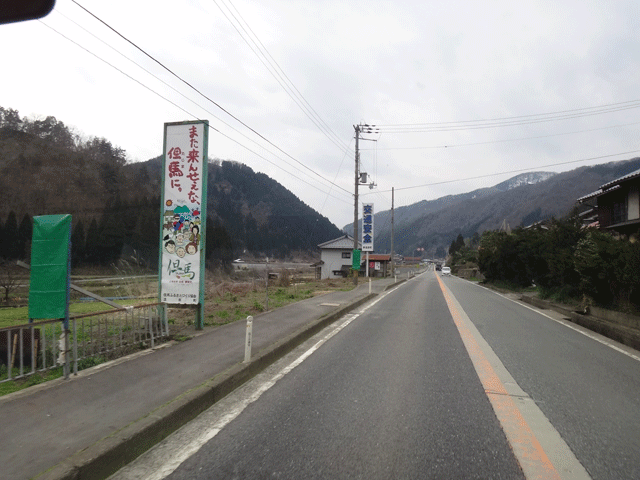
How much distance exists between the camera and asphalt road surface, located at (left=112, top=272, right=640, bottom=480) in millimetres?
2926

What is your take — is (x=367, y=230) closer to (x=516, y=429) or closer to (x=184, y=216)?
(x=184, y=216)

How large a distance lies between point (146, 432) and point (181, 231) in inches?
207

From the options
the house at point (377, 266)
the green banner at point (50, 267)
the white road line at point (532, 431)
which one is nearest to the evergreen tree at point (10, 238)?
the green banner at point (50, 267)

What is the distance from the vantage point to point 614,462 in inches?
120

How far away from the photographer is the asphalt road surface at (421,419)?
2.93 meters

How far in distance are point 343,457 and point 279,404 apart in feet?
4.50

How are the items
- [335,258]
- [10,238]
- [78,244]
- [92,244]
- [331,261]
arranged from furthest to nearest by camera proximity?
[331,261] → [335,258] → [92,244] → [78,244] → [10,238]

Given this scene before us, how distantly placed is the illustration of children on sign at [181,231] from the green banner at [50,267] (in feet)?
10.4

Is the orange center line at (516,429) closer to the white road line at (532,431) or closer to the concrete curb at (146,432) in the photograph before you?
the white road line at (532,431)

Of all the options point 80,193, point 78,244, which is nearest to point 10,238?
point 78,244

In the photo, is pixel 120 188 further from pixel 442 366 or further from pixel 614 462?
pixel 614 462

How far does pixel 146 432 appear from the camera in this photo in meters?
3.30

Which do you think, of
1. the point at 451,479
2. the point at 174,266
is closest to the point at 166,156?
the point at 174,266

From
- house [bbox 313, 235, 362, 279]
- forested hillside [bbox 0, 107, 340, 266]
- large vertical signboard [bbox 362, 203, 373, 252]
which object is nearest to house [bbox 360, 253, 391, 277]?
house [bbox 313, 235, 362, 279]
